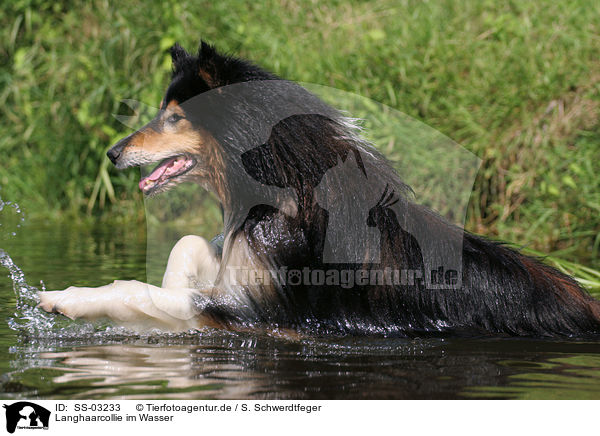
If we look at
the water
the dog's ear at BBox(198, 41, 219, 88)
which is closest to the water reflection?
the water

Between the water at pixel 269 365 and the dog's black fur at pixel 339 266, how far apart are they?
12 cm

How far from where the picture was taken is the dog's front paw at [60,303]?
3.97m

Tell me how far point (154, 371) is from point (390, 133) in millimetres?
5479

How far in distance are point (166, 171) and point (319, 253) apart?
978 millimetres

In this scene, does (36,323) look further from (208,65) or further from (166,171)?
(208,65)

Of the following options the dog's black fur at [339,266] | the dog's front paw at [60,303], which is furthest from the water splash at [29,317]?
the dog's black fur at [339,266]

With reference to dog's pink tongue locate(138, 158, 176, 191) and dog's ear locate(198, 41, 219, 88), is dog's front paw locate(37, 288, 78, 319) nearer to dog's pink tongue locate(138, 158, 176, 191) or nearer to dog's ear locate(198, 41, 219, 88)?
dog's pink tongue locate(138, 158, 176, 191)

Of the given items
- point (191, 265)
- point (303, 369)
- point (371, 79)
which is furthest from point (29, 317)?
point (371, 79)

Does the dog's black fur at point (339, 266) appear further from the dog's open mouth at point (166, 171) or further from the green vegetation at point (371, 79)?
the green vegetation at point (371, 79)

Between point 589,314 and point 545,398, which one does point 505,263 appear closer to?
point 589,314
